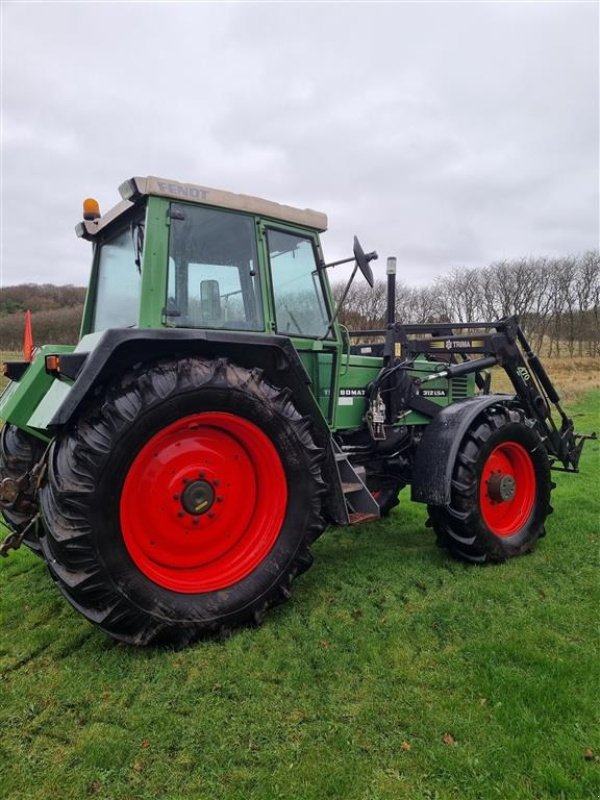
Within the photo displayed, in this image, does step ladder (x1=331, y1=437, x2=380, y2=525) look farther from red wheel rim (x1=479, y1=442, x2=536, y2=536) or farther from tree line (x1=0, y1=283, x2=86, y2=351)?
tree line (x1=0, y1=283, x2=86, y2=351)

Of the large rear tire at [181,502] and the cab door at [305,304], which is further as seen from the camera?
the cab door at [305,304]

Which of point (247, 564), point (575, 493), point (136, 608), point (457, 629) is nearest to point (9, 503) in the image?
point (136, 608)

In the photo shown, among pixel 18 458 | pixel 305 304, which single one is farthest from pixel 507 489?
pixel 18 458

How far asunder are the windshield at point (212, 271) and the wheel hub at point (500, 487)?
2196 millimetres

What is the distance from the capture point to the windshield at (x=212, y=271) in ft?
10.6

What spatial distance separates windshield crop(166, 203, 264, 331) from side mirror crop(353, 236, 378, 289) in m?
0.66

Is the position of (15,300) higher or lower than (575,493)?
higher

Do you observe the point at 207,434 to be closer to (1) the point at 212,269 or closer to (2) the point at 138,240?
(1) the point at 212,269

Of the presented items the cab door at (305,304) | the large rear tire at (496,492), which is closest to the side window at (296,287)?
the cab door at (305,304)

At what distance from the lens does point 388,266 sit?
14.6ft

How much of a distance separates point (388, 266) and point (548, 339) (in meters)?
35.6

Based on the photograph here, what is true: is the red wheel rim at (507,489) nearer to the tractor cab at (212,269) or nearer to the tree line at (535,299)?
the tractor cab at (212,269)

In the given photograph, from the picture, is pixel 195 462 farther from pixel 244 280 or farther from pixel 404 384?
pixel 404 384

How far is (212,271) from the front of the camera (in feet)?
11.3
